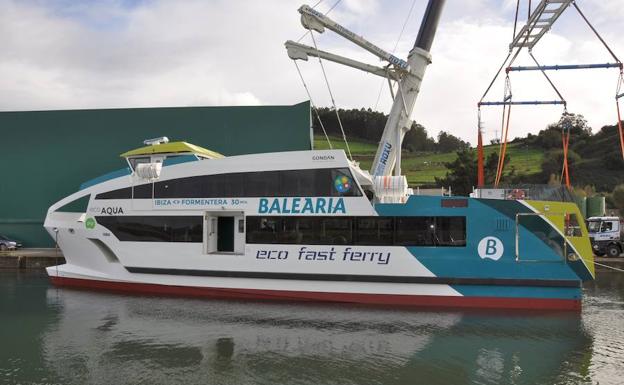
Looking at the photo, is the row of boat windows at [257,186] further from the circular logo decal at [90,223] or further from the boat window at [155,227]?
the circular logo decal at [90,223]

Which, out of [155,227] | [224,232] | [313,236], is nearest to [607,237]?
[313,236]

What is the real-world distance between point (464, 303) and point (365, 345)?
3.40 meters

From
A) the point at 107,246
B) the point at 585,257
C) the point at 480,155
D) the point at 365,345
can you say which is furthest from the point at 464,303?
the point at 480,155

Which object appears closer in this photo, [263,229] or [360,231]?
[360,231]

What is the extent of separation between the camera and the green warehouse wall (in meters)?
18.9

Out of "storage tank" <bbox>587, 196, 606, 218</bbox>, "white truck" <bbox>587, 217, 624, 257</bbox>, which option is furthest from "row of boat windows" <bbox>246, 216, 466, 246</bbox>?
"storage tank" <bbox>587, 196, 606, 218</bbox>

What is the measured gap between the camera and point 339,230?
10289 mm

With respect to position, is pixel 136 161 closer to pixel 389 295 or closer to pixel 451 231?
pixel 389 295

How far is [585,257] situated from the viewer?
31.6 ft

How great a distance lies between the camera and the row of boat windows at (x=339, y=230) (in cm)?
1002

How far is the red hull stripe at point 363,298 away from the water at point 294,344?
30cm

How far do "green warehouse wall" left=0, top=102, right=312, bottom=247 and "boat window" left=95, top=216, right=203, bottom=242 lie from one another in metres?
7.96

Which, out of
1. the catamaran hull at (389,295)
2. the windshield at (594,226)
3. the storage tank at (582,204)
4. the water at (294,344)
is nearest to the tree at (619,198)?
the storage tank at (582,204)

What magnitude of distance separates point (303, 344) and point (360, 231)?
3353 millimetres
